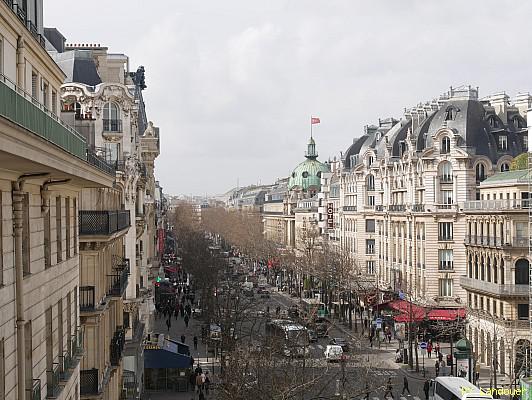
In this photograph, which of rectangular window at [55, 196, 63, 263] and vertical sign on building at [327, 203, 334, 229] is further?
vertical sign on building at [327, 203, 334, 229]

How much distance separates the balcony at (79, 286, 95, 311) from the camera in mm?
28500

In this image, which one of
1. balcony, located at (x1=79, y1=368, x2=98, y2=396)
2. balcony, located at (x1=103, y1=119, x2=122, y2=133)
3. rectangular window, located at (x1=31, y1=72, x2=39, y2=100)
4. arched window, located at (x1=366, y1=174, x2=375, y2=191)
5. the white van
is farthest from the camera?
arched window, located at (x1=366, y1=174, x2=375, y2=191)

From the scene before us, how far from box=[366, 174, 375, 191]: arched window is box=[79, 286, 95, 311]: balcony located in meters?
71.2

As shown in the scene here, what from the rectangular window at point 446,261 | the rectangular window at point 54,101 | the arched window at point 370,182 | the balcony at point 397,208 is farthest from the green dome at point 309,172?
the rectangular window at point 54,101

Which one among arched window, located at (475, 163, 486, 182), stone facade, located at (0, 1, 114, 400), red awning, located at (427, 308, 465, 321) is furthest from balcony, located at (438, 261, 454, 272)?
stone facade, located at (0, 1, 114, 400)

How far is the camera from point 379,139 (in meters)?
102

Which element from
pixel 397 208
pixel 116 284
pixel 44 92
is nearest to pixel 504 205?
pixel 397 208

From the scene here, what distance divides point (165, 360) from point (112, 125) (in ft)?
49.6

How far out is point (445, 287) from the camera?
76562 millimetres

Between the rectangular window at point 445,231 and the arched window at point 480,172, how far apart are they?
4762 mm

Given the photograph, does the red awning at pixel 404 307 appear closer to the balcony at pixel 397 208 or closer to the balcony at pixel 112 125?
the balcony at pixel 397 208

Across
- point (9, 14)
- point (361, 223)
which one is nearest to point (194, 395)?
point (9, 14)

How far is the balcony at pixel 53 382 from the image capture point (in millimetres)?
18562

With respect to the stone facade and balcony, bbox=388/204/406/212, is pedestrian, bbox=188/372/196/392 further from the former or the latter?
balcony, bbox=388/204/406/212
